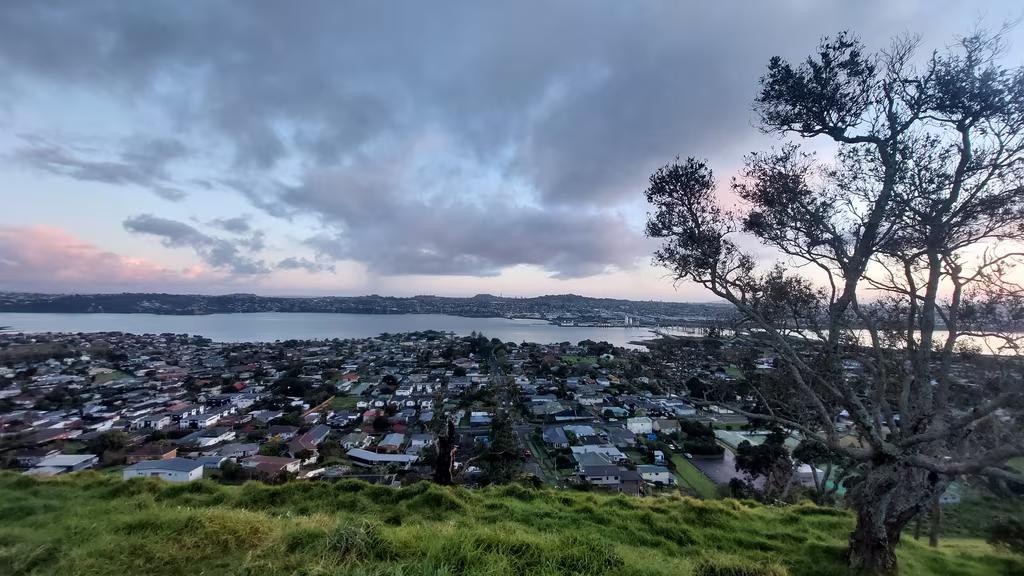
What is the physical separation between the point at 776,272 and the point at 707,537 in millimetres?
3547

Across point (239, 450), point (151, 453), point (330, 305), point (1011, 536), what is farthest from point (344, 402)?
point (330, 305)

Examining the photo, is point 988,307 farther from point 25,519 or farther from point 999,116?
point 25,519

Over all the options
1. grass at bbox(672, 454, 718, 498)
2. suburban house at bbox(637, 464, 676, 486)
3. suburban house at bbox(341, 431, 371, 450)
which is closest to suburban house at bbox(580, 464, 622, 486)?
suburban house at bbox(637, 464, 676, 486)

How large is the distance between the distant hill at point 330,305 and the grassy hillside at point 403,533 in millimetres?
77230

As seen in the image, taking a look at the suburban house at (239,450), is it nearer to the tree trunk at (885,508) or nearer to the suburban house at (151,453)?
the suburban house at (151,453)

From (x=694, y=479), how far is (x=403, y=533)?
46.8ft

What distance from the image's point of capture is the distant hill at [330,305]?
98.6 metres

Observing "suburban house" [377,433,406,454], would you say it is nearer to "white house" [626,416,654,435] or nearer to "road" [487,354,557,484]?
"road" [487,354,557,484]

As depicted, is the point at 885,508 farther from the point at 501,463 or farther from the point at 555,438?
the point at 555,438

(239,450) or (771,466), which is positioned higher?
(771,466)

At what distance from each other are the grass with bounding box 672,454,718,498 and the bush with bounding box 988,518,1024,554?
7.60 metres

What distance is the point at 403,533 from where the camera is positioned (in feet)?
11.2

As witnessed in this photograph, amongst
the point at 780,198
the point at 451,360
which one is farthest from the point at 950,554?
the point at 451,360

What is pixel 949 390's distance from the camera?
14.0ft
